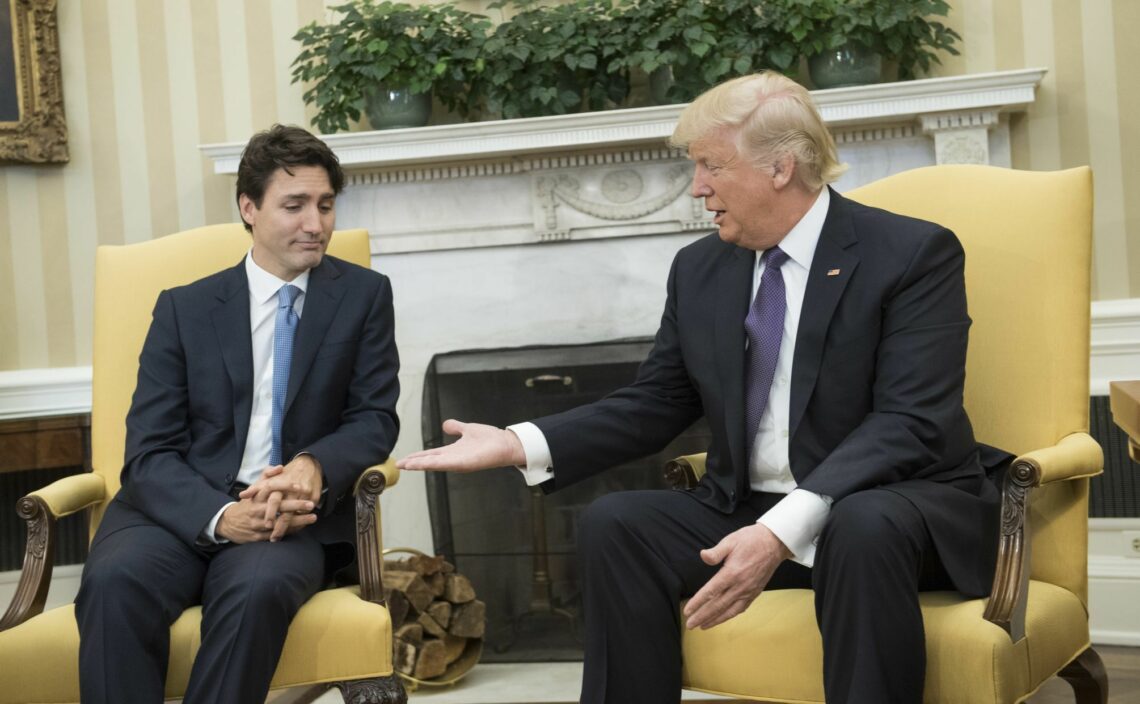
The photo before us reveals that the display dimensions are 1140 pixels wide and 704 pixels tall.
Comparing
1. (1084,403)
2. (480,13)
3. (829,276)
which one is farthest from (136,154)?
(1084,403)

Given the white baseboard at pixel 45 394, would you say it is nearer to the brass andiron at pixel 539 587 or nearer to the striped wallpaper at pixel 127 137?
the striped wallpaper at pixel 127 137

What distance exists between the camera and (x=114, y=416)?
106 inches

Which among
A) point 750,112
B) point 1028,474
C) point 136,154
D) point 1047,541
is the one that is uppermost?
point 136,154

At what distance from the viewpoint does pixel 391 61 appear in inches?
139

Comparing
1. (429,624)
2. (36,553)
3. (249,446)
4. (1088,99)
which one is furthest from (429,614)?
(1088,99)

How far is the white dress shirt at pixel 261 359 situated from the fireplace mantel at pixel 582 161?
109 centimetres

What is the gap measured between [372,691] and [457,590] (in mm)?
1311

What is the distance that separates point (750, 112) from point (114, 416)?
1554mm

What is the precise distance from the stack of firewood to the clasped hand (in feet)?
3.60

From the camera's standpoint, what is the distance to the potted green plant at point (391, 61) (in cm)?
353

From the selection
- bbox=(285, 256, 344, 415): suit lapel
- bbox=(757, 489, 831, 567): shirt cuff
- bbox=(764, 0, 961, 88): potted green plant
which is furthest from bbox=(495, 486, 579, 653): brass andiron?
bbox=(757, 489, 831, 567): shirt cuff

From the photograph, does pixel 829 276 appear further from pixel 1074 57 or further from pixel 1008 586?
pixel 1074 57

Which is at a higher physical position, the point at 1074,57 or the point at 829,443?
the point at 1074,57

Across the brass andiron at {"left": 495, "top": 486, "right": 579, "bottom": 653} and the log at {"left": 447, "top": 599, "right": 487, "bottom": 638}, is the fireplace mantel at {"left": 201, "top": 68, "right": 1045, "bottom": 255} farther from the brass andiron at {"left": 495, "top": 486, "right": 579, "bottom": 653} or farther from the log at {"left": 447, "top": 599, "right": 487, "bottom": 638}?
the log at {"left": 447, "top": 599, "right": 487, "bottom": 638}
